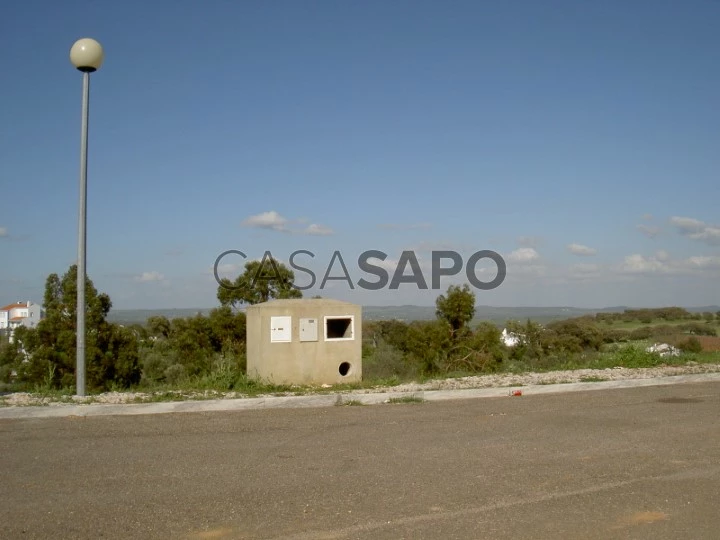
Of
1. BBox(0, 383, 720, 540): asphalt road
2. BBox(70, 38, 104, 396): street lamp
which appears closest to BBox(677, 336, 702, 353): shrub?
BBox(0, 383, 720, 540): asphalt road

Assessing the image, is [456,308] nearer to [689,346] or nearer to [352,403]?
[689,346]

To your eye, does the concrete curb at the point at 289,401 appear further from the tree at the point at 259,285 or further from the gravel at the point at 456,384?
the tree at the point at 259,285

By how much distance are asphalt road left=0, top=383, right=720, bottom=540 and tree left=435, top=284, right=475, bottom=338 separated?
1451 cm

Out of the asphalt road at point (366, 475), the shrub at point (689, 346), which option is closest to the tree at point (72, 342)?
the asphalt road at point (366, 475)

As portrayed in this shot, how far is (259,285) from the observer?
29969 millimetres

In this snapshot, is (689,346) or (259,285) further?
(259,285)

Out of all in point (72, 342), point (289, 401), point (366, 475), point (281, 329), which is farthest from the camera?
point (72, 342)

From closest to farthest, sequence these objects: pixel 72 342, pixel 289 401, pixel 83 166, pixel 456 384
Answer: pixel 289 401
pixel 83 166
pixel 456 384
pixel 72 342

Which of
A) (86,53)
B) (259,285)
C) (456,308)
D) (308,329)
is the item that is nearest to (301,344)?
(308,329)

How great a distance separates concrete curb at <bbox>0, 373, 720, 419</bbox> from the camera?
9703mm

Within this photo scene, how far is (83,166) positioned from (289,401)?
4.74 meters

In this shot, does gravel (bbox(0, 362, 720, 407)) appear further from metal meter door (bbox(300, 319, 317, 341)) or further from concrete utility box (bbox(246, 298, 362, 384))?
metal meter door (bbox(300, 319, 317, 341))

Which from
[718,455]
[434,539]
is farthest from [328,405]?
[434,539]

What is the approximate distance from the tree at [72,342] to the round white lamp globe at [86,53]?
1338 cm
